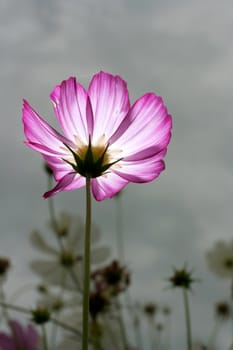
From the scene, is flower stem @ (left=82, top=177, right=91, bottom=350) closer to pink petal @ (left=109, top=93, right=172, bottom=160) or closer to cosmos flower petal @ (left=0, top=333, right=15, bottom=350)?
pink petal @ (left=109, top=93, right=172, bottom=160)

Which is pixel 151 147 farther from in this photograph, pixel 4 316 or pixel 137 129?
pixel 4 316

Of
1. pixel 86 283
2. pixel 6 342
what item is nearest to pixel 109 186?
pixel 86 283

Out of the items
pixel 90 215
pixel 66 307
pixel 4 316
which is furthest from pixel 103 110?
pixel 66 307

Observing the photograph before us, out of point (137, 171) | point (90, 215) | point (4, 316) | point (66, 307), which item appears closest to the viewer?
point (90, 215)

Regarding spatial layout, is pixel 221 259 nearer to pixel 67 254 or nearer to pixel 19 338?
pixel 67 254

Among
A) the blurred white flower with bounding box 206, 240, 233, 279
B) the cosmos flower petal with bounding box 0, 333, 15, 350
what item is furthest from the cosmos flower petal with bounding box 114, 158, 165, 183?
the blurred white flower with bounding box 206, 240, 233, 279

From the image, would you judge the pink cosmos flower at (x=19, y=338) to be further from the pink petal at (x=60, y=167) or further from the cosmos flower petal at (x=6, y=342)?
the pink petal at (x=60, y=167)
